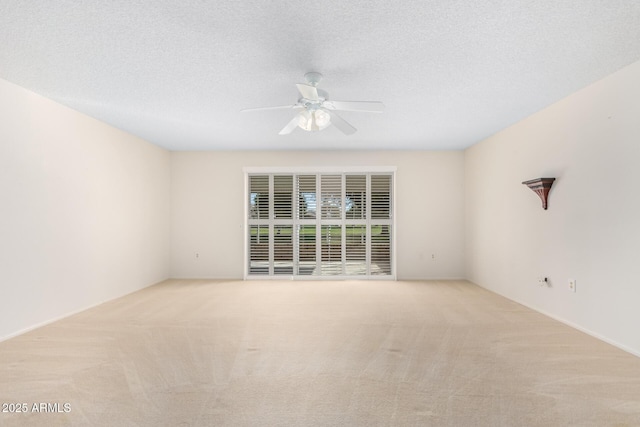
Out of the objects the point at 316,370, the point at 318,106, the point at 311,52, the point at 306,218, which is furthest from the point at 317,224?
the point at 311,52

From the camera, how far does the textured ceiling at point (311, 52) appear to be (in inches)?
78.7

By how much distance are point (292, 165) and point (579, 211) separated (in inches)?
167

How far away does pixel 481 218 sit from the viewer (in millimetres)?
5457

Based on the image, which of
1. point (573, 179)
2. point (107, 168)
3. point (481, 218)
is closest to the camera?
point (573, 179)

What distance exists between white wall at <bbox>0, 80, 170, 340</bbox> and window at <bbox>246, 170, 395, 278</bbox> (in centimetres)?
186

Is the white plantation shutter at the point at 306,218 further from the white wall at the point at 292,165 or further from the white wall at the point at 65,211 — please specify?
the white wall at the point at 65,211

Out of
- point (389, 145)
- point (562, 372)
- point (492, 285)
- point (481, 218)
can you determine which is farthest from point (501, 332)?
point (389, 145)

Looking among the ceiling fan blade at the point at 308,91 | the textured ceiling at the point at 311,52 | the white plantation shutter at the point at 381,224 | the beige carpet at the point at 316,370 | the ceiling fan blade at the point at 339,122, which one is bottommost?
the beige carpet at the point at 316,370

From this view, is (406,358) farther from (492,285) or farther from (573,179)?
(492,285)

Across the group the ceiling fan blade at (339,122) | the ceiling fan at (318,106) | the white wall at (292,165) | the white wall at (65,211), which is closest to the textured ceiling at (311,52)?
the ceiling fan at (318,106)

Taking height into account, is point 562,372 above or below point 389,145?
below

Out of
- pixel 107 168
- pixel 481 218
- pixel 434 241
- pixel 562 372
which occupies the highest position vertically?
pixel 107 168

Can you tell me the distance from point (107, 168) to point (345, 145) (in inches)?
139

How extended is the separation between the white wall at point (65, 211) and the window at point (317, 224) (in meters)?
1.86
